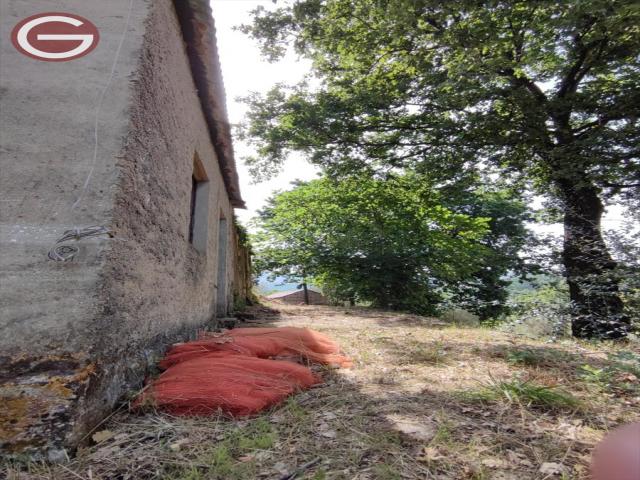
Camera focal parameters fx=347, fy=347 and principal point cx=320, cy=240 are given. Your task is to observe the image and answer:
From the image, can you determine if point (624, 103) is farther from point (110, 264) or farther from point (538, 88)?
point (110, 264)

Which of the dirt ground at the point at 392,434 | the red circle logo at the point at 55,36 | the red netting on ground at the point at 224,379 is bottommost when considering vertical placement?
the dirt ground at the point at 392,434

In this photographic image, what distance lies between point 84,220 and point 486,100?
7.86 metres

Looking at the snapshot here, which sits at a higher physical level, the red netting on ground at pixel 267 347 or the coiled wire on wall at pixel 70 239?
the coiled wire on wall at pixel 70 239

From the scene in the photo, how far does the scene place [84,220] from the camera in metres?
2.08

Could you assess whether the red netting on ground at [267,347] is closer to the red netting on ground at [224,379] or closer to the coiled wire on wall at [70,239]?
the red netting on ground at [224,379]

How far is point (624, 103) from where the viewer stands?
651 cm

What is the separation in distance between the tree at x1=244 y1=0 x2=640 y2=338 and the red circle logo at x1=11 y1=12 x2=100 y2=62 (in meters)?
4.00

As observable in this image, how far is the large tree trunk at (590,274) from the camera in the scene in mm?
5086

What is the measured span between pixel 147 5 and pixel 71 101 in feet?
3.25

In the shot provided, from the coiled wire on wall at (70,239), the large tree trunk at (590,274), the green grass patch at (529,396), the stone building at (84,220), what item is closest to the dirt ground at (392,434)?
the green grass patch at (529,396)

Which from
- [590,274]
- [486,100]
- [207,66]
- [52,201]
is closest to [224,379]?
[52,201]

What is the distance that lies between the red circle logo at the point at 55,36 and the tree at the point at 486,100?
3998mm

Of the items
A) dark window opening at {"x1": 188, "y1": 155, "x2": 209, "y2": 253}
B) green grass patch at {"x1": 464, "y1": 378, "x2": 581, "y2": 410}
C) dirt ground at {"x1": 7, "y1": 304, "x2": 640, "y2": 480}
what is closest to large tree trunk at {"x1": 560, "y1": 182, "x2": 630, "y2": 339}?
dirt ground at {"x1": 7, "y1": 304, "x2": 640, "y2": 480}

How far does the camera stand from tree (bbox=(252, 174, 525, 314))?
12.1m
